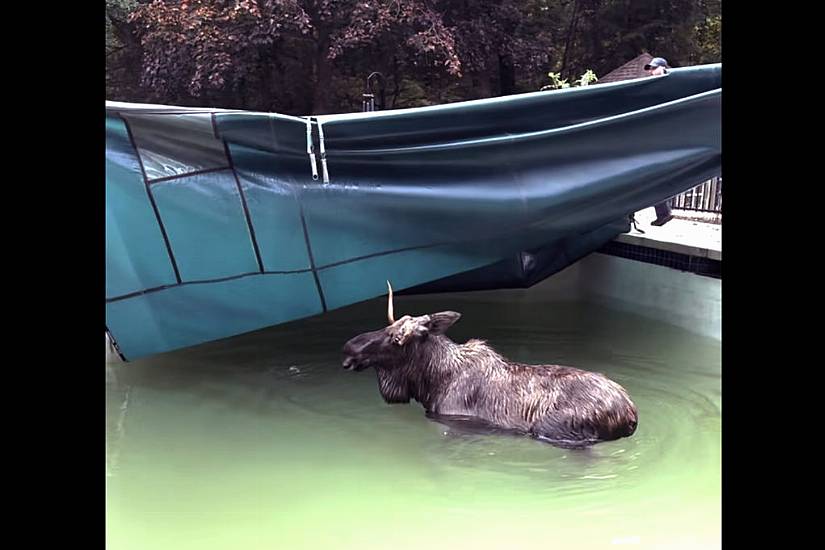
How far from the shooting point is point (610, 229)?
6.30m

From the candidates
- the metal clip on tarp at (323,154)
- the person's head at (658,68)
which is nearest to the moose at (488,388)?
the metal clip on tarp at (323,154)

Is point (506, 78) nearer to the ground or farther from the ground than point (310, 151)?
farther from the ground

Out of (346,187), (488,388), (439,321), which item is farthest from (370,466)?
(346,187)

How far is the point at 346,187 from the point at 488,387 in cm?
138

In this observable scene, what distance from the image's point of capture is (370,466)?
372 centimetres

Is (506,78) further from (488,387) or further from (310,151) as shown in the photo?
(488,387)

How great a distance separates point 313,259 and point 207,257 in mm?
595

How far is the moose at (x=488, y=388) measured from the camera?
12.5ft

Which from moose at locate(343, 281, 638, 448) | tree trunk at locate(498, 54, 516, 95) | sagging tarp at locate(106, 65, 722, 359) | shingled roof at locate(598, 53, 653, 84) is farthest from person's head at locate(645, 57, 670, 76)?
tree trunk at locate(498, 54, 516, 95)

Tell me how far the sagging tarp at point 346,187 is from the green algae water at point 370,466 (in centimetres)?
62

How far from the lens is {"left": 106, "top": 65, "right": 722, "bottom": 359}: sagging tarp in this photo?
13.4 ft

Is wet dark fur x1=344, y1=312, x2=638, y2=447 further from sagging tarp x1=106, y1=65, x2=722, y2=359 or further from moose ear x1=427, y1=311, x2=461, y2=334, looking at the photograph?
sagging tarp x1=106, y1=65, x2=722, y2=359

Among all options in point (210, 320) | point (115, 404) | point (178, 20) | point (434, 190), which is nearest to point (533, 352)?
point (434, 190)

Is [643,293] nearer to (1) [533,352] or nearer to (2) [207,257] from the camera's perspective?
(1) [533,352]
